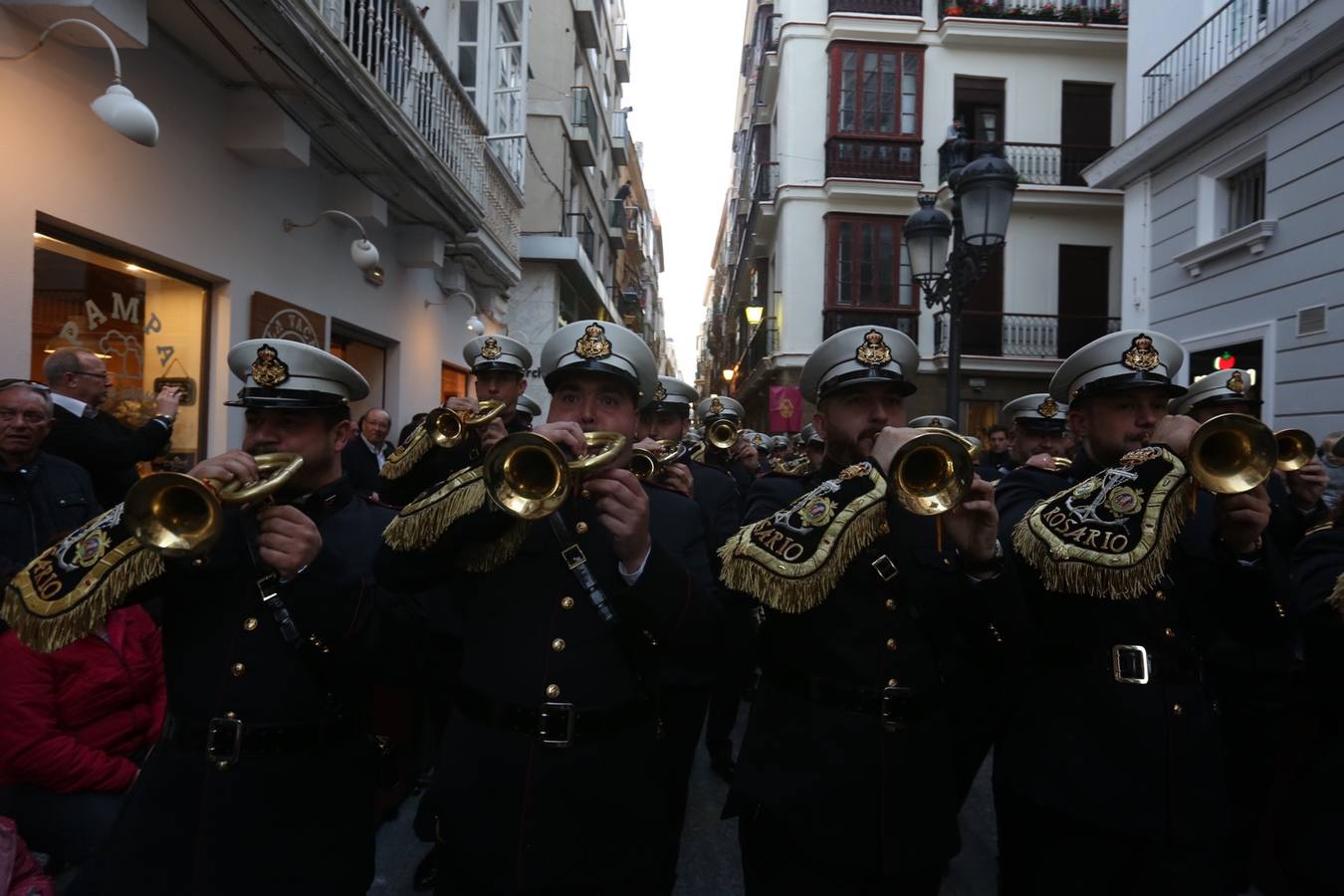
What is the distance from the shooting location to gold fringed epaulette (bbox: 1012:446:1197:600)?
2291 mm

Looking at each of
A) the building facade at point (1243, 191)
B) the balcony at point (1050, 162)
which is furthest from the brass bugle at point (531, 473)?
the balcony at point (1050, 162)

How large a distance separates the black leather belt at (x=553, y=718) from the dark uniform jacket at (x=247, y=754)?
1.18 ft

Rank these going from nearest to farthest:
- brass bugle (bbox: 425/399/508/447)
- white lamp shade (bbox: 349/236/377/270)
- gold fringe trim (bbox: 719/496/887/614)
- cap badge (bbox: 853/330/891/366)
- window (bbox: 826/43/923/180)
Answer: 1. gold fringe trim (bbox: 719/496/887/614)
2. cap badge (bbox: 853/330/891/366)
3. brass bugle (bbox: 425/399/508/447)
4. white lamp shade (bbox: 349/236/377/270)
5. window (bbox: 826/43/923/180)

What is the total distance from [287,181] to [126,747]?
19.3 feet

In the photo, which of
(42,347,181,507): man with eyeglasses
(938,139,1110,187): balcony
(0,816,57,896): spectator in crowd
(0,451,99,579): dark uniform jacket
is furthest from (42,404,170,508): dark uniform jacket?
(938,139,1110,187): balcony

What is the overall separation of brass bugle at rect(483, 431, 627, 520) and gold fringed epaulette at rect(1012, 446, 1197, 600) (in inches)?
52.5

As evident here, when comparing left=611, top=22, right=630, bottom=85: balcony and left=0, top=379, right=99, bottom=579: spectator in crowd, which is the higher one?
left=611, top=22, right=630, bottom=85: balcony

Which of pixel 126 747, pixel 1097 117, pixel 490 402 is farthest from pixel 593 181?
pixel 126 747

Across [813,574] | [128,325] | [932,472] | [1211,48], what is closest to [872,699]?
[813,574]

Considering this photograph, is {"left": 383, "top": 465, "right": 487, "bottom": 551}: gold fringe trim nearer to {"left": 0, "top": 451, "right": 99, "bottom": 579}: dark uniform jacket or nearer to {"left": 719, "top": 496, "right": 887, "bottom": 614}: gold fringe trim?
{"left": 719, "top": 496, "right": 887, "bottom": 614}: gold fringe trim

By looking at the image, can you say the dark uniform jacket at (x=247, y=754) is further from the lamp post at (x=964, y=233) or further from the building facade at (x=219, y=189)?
the lamp post at (x=964, y=233)

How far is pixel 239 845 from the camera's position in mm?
2107

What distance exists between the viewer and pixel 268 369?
8.04 ft

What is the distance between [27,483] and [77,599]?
2450mm
